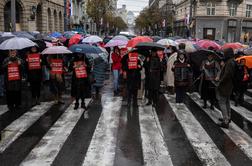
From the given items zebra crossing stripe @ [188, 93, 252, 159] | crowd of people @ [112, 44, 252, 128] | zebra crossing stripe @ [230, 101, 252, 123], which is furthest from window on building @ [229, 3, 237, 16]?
zebra crossing stripe @ [188, 93, 252, 159]

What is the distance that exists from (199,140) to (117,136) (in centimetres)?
168

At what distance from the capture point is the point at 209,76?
10922 mm

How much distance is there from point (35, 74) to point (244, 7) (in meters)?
50.9

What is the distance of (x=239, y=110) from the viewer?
36.8ft

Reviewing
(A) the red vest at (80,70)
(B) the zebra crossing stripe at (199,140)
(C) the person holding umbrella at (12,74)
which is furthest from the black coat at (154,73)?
(C) the person holding umbrella at (12,74)

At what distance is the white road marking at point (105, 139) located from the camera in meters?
6.64

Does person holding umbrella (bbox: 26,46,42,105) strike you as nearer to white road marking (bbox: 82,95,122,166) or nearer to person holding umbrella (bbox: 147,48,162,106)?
white road marking (bbox: 82,95,122,166)

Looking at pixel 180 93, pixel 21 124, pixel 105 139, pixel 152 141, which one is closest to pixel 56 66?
pixel 21 124

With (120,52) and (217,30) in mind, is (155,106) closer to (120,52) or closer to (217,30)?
(120,52)

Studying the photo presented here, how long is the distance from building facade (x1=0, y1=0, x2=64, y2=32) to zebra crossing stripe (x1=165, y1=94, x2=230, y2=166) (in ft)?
77.5

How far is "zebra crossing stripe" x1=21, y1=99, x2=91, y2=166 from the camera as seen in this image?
6.62m

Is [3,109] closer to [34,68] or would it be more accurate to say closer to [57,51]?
[34,68]

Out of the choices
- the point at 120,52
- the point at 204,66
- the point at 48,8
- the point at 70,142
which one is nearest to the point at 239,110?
the point at 204,66

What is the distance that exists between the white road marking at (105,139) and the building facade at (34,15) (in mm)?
22684
